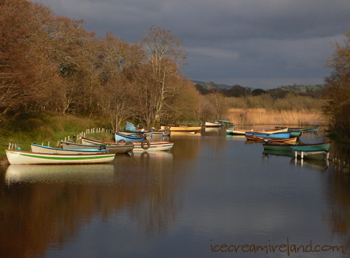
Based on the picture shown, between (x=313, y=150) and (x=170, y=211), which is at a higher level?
(x=313, y=150)

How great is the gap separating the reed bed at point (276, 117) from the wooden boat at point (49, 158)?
64948 mm

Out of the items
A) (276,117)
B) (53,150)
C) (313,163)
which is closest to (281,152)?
(313,163)

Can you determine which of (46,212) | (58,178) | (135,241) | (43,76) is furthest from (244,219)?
(43,76)

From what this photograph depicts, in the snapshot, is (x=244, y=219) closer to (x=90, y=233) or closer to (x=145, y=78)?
(x=90, y=233)

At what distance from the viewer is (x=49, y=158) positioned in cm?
2731

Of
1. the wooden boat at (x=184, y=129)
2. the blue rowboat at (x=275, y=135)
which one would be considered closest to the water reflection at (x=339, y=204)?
the blue rowboat at (x=275, y=135)

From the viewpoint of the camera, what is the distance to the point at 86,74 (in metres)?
60.3

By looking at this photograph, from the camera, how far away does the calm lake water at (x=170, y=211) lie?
13.1 m

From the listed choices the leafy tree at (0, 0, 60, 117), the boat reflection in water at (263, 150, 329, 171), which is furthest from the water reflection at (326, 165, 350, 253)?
the leafy tree at (0, 0, 60, 117)

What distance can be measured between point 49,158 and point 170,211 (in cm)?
1305

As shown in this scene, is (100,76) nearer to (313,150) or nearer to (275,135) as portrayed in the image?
(275,135)

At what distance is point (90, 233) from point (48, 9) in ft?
144

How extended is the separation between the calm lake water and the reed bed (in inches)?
2394

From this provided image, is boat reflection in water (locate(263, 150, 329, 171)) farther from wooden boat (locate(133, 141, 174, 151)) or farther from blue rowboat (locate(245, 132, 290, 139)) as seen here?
blue rowboat (locate(245, 132, 290, 139))
